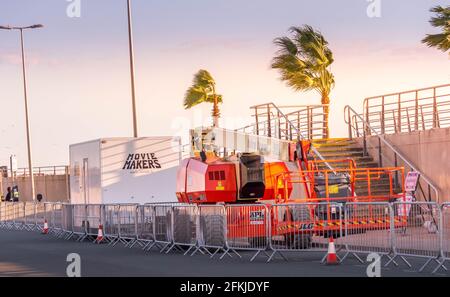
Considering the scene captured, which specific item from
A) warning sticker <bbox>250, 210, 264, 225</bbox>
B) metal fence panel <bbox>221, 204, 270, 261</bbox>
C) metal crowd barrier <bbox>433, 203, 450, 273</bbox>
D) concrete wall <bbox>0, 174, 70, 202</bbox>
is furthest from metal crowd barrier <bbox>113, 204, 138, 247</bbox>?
concrete wall <bbox>0, 174, 70, 202</bbox>

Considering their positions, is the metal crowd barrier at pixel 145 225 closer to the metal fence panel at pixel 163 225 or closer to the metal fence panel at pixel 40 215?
the metal fence panel at pixel 163 225

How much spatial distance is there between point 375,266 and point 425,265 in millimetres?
903

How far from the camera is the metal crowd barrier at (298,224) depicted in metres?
23.9

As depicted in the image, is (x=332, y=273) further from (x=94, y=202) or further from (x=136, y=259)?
(x=94, y=202)

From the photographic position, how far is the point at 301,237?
24.5 metres

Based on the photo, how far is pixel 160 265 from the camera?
2288cm

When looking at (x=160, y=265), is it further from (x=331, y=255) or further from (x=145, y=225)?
(x=145, y=225)

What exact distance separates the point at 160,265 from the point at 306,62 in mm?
22634

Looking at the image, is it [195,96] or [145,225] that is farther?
[195,96]

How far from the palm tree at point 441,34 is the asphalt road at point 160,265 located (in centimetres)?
1297

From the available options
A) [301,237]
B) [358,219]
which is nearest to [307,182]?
[301,237]

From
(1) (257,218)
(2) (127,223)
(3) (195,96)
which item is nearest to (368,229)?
(1) (257,218)
